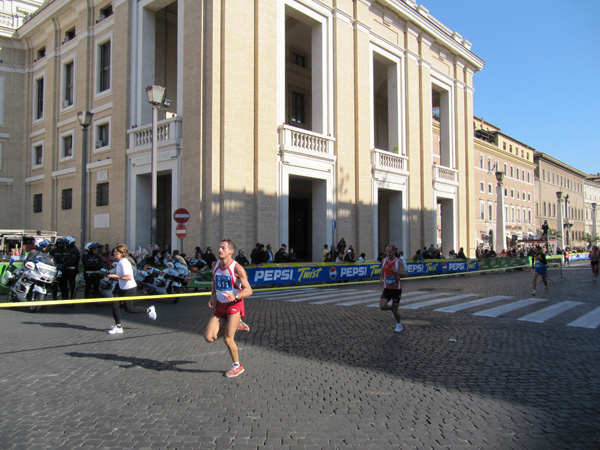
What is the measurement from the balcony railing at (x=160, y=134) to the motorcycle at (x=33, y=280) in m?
9.69

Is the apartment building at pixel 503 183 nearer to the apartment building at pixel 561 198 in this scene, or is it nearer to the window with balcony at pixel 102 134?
the apartment building at pixel 561 198

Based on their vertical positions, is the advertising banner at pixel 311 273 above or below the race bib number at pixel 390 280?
below

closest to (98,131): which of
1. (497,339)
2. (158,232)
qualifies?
(158,232)

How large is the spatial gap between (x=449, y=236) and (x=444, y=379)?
106ft

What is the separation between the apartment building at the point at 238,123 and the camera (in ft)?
64.8

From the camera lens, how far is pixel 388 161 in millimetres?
28562

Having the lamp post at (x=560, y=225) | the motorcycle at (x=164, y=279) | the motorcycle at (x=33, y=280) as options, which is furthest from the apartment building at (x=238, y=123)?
the lamp post at (x=560, y=225)

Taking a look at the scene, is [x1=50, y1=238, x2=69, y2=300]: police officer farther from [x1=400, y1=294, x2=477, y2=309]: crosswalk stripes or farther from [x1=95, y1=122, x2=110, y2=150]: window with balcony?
[x1=95, y1=122, x2=110, y2=150]: window with balcony

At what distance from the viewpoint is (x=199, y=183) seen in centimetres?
1906

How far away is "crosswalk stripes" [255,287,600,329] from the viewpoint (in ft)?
35.8

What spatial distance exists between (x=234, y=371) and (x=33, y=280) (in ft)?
26.4

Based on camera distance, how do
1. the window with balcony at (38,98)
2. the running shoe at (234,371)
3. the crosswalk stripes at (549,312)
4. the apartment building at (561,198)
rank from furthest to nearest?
1. the apartment building at (561,198)
2. the window with balcony at (38,98)
3. the crosswalk stripes at (549,312)
4. the running shoe at (234,371)

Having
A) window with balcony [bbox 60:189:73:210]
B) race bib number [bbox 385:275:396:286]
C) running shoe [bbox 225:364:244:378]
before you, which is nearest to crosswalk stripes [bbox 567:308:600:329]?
race bib number [bbox 385:275:396:286]

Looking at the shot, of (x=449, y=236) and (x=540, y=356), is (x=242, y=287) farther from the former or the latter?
(x=449, y=236)
